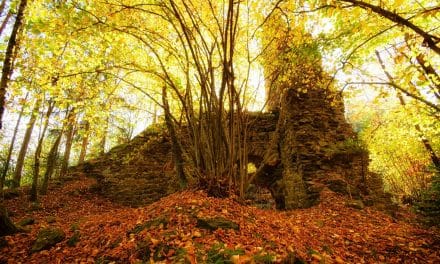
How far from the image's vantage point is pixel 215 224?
3.77 metres

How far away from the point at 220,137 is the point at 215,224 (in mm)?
2077

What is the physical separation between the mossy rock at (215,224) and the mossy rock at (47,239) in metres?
2.40

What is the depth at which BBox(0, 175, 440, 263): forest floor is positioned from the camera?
3052 mm

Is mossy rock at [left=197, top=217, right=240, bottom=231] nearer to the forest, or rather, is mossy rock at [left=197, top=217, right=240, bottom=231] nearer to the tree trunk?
the forest

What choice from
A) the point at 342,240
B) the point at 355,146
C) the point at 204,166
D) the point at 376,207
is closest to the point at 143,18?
the point at 204,166

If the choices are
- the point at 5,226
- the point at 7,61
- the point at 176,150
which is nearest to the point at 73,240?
the point at 5,226

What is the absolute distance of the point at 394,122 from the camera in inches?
437

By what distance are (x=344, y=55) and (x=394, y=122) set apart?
6.60 m

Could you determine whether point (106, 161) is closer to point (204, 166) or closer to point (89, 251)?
point (204, 166)

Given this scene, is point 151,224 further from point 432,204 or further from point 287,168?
point 287,168

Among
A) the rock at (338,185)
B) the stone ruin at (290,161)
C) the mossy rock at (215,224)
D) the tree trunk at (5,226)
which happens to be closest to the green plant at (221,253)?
the mossy rock at (215,224)

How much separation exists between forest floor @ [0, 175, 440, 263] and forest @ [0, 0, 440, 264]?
3cm

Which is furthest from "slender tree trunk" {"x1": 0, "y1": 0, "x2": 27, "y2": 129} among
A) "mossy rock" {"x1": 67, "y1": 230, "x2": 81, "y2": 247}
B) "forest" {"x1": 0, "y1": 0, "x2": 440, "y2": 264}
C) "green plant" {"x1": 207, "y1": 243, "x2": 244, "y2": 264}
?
"green plant" {"x1": 207, "y1": 243, "x2": 244, "y2": 264}

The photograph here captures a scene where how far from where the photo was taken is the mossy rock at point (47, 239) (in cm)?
409
